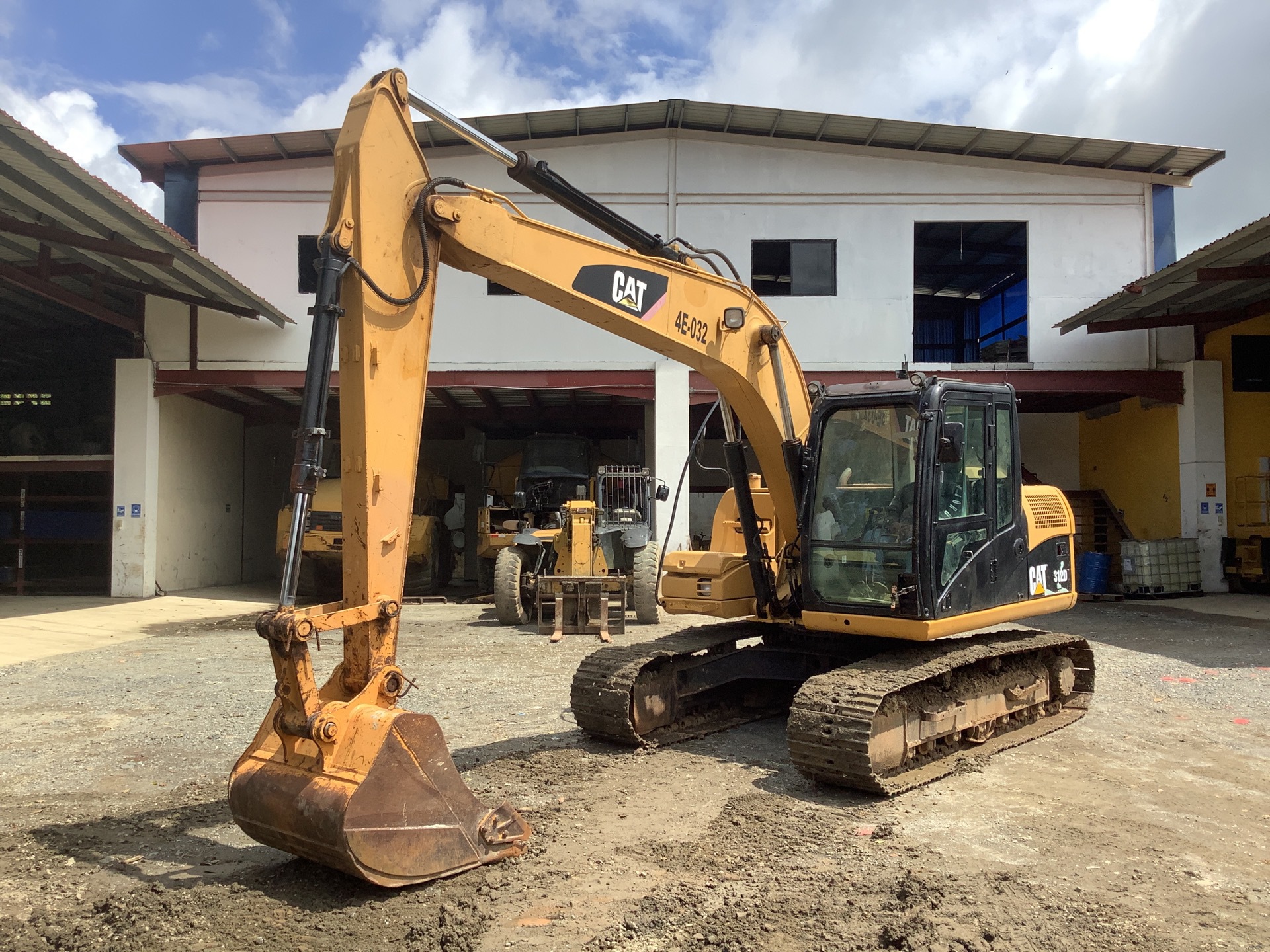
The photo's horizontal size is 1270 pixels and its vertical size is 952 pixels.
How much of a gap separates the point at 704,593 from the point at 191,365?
12.9 metres

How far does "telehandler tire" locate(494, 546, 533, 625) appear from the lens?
12.8 m

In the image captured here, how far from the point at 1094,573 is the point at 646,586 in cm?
848

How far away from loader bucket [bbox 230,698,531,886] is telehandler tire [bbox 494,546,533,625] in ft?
29.2

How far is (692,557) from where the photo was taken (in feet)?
21.8

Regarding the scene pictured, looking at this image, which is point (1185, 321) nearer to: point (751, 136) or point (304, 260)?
point (751, 136)

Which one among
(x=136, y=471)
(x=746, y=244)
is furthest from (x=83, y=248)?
(x=746, y=244)

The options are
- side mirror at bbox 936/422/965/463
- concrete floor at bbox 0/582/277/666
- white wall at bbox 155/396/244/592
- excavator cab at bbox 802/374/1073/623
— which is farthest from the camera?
white wall at bbox 155/396/244/592

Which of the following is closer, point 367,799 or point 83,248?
point 367,799

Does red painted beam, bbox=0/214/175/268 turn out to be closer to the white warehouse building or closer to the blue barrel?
the white warehouse building

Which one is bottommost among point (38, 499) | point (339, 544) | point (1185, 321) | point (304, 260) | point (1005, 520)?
point (339, 544)

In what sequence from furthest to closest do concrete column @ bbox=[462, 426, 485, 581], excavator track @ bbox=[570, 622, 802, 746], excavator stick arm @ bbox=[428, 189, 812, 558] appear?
concrete column @ bbox=[462, 426, 485, 581], excavator track @ bbox=[570, 622, 802, 746], excavator stick arm @ bbox=[428, 189, 812, 558]

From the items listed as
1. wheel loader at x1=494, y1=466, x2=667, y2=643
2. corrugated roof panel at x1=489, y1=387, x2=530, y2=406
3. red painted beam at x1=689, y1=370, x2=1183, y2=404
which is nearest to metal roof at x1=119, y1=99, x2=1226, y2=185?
red painted beam at x1=689, y1=370, x2=1183, y2=404

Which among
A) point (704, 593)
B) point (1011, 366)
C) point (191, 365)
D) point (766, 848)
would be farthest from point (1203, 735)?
point (191, 365)

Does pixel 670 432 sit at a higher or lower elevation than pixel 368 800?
higher
